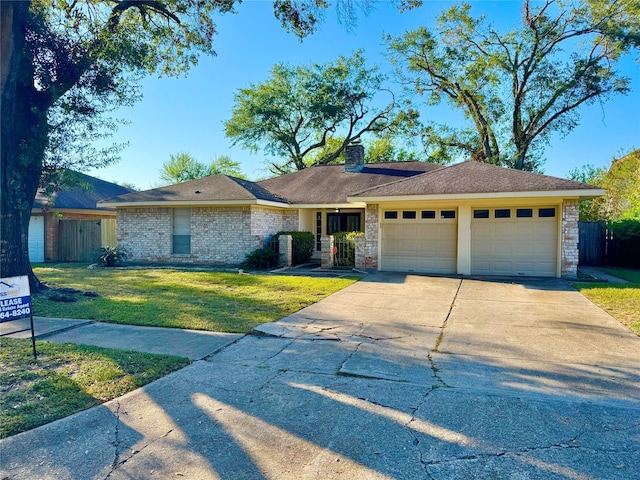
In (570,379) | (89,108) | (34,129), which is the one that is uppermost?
(89,108)

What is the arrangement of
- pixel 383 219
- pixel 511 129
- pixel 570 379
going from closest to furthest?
pixel 570 379 < pixel 383 219 < pixel 511 129

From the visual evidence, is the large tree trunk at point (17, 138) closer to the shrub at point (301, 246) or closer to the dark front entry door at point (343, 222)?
the shrub at point (301, 246)

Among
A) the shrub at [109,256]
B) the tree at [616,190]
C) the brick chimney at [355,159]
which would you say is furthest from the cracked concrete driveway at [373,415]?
the tree at [616,190]

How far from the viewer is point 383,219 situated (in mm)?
13805

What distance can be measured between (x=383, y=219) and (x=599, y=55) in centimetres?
1852

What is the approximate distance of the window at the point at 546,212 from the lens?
1201 cm

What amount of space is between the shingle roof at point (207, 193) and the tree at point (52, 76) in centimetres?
483

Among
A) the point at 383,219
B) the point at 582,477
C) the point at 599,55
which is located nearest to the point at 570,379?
the point at 582,477

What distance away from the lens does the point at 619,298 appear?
847cm

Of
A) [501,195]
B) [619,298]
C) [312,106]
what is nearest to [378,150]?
[312,106]

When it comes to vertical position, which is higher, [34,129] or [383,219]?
[34,129]

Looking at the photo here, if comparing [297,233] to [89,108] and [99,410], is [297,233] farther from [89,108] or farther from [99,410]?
[99,410]

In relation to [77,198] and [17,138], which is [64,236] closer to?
[77,198]

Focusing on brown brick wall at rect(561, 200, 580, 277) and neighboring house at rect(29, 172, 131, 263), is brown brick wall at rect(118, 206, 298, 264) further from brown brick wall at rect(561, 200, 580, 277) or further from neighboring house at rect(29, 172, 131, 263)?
brown brick wall at rect(561, 200, 580, 277)
